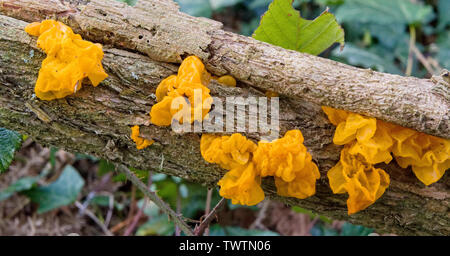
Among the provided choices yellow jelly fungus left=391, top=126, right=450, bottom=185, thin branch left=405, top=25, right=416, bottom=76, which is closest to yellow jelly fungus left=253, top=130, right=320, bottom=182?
yellow jelly fungus left=391, top=126, right=450, bottom=185

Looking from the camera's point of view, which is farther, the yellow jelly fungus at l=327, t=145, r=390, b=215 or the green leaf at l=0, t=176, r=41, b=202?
the green leaf at l=0, t=176, r=41, b=202

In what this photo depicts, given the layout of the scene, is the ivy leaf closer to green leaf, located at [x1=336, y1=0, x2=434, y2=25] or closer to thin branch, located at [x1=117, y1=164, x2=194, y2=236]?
thin branch, located at [x1=117, y1=164, x2=194, y2=236]

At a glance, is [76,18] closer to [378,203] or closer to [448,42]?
[378,203]

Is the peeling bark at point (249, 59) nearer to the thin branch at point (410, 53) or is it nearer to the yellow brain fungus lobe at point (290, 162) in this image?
the yellow brain fungus lobe at point (290, 162)

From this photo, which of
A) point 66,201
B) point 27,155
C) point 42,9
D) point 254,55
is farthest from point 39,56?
point 27,155

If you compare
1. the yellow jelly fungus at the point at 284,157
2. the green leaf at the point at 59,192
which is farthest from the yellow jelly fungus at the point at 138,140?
the green leaf at the point at 59,192

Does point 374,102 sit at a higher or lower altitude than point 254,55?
lower

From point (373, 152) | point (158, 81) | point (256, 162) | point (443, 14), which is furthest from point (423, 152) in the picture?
point (443, 14)
